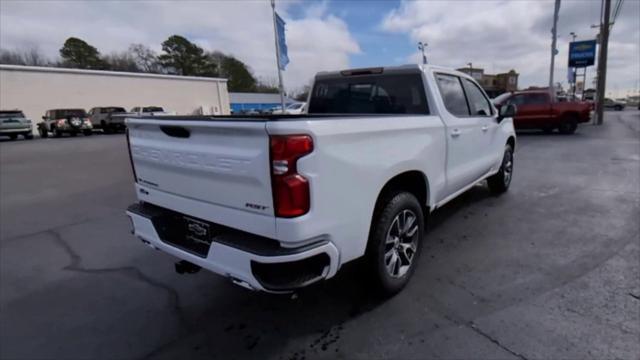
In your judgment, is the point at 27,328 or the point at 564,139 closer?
the point at 27,328

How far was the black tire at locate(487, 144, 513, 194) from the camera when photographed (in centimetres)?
577

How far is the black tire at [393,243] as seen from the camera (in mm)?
2625

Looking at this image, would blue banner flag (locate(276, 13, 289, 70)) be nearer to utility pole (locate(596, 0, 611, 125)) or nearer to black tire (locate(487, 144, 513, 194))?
black tire (locate(487, 144, 513, 194))

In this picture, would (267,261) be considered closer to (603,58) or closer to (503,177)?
(503,177)

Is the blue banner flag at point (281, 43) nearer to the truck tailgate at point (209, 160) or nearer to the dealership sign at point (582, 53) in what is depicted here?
the truck tailgate at point (209, 160)

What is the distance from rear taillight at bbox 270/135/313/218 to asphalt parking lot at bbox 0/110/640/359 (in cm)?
109

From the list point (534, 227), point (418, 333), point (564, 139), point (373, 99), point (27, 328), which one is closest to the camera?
point (418, 333)

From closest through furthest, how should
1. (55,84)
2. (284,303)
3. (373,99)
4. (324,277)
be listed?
1. (324,277)
2. (284,303)
3. (373,99)
4. (55,84)

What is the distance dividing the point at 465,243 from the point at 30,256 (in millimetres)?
5038

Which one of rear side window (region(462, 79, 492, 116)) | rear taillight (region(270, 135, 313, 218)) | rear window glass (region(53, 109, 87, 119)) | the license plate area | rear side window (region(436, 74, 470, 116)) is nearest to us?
rear taillight (region(270, 135, 313, 218))

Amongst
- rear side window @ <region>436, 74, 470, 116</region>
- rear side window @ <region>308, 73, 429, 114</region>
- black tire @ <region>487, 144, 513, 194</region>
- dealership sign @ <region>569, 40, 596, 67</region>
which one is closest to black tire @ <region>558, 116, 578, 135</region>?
black tire @ <region>487, 144, 513, 194</region>

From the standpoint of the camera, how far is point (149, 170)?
2771 millimetres

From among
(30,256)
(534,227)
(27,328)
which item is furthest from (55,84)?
(534,227)

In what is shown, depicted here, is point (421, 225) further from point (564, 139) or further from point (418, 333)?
point (564, 139)
